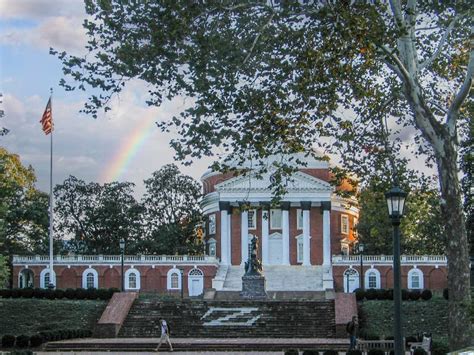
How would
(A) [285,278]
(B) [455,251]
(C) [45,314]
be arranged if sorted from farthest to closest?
(A) [285,278] < (C) [45,314] < (B) [455,251]

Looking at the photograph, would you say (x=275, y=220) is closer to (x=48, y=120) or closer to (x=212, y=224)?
(x=212, y=224)

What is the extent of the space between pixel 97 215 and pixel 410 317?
41299 mm

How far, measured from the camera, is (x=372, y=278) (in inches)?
2943

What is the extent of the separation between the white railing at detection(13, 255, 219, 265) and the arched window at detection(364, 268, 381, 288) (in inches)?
492

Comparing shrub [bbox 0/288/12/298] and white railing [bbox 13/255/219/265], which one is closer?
shrub [bbox 0/288/12/298]

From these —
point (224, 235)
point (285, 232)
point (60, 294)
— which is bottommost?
point (60, 294)

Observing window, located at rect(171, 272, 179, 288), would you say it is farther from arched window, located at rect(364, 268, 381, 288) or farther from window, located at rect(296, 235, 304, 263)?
arched window, located at rect(364, 268, 381, 288)

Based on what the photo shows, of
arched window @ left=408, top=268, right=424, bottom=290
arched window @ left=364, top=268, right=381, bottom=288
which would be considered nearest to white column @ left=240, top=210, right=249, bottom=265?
arched window @ left=364, top=268, right=381, bottom=288

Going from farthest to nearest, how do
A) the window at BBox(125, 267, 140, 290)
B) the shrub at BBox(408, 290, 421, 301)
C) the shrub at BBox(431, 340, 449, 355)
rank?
the window at BBox(125, 267, 140, 290) → the shrub at BBox(408, 290, 421, 301) → the shrub at BBox(431, 340, 449, 355)

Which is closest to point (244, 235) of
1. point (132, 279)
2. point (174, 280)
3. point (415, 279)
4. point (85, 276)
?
point (174, 280)

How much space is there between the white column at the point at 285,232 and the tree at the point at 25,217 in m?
20.4

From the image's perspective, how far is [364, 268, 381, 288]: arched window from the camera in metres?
74.6

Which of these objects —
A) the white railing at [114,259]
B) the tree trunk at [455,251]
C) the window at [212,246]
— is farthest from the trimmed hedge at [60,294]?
A: the tree trunk at [455,251]

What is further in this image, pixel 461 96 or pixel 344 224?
pixel 344 224
